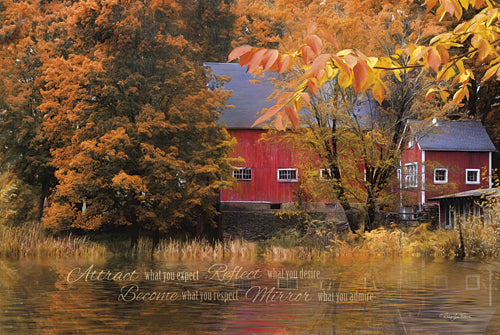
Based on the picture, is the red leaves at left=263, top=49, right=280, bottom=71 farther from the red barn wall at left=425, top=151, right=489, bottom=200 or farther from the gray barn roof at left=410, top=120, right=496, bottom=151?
the red barn wall at left=425, top=151, right=489, bottom=200

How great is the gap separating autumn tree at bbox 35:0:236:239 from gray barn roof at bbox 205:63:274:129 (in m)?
7.43

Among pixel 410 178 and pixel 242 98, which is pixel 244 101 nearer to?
pixel 242 98

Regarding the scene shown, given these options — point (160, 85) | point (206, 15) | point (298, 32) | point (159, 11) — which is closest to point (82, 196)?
point (160, 85)

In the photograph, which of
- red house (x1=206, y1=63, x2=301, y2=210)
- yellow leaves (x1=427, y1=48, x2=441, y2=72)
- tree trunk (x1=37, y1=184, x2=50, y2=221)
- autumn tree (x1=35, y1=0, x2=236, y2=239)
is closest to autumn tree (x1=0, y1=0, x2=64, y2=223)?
tree trunk (x1=37, y1=184, x2=50, y2=221)

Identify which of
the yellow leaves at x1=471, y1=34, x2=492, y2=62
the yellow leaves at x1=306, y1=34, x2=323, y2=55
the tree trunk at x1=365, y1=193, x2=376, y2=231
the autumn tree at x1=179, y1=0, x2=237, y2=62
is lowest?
the tree trunk at x1=365, y1=193, x2=376, y2=231

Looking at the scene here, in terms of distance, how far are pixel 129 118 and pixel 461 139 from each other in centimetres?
1904

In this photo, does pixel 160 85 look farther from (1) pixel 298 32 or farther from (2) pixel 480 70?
(2) pixel 480 70

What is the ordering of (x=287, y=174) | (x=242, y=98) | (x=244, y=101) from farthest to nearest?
(x=242, y=98) → (x=244, y=101) → (x=287, y=174)

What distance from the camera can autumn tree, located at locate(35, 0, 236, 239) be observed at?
2286 centimetres

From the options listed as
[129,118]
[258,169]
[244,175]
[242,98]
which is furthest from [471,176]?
[129,118]

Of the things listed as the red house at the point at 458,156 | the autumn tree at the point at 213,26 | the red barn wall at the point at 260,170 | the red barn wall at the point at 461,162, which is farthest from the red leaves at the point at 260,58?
the red barn wall at the point at 461,162

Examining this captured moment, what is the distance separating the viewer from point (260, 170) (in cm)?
3288

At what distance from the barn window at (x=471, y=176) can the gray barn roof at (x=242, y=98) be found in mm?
11772

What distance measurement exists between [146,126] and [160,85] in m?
2.52
